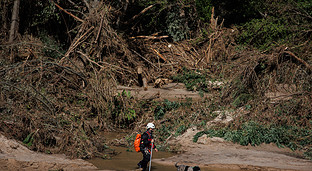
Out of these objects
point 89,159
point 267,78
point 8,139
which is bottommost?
point 89,159

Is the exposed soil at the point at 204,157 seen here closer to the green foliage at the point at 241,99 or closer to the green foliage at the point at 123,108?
the green foliage at the point at 241,99

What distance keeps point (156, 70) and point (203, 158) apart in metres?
9.50

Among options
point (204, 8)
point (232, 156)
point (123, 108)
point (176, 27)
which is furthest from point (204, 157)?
point (204, 8)

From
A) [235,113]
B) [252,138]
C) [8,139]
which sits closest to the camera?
[8,139]

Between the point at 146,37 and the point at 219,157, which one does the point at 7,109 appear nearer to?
the point at 219,157

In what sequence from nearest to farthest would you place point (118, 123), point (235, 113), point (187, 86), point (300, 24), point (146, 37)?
1. point (235, 113)
2. point (118, 123)
3. point (187, 86)
4. point (300, 24)
5. point (146, 37)

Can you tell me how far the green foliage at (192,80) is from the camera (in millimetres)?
17125

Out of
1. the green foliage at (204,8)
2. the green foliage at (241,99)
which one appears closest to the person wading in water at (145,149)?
the green foliage at (241,99)

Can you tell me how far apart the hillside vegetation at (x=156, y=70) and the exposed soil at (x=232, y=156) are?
399mm

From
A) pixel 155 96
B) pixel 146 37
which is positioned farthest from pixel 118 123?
pixel 146 37

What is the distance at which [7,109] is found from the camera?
10602 mm

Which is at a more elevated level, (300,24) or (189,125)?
(300,24)

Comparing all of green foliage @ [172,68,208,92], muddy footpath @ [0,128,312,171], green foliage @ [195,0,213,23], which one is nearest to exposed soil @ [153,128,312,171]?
muddy footpath @ [0,128,312,171]

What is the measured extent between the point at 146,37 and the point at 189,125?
29.2 ft
